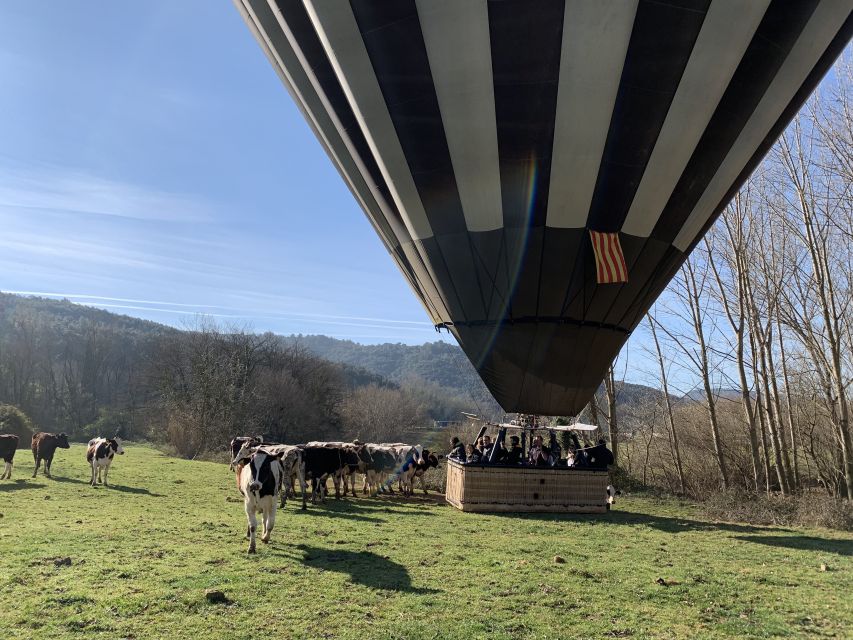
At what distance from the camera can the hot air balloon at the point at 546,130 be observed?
25.8 ft

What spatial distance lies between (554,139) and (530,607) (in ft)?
20.1

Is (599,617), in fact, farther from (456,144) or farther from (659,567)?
(456,144)

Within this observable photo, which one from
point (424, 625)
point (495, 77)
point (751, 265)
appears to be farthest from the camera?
point (751, 265)

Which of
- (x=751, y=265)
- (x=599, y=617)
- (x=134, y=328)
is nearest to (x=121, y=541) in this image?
(x=599, y=617)

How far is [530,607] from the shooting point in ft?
18.8

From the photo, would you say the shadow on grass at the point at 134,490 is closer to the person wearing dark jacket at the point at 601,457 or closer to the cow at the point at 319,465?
the cow at the point at 319,465

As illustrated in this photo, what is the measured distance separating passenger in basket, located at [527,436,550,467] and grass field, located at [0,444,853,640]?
8.63 feet

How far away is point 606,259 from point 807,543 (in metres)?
5.84

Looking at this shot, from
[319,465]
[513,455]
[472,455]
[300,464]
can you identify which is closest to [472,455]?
[472,455]

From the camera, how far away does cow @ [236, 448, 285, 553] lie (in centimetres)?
756

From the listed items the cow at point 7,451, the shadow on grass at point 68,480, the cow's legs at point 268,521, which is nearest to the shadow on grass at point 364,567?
the cow's legs at point 268,521

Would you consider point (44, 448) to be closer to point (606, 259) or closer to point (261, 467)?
point (261, 467)

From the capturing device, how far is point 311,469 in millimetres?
12883

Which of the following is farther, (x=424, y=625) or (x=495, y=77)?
(x=495, y=77)
